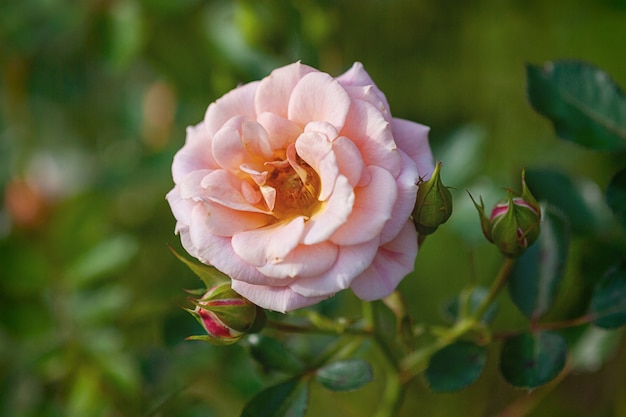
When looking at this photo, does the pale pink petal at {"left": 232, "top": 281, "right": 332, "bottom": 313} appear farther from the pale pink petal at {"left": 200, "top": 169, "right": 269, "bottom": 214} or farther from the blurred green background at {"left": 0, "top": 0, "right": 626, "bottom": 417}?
the blurred green background at {"left": 0, "top": 0, "right": 626, "bottom": 417}

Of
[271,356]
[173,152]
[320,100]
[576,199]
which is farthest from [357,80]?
[173,152]

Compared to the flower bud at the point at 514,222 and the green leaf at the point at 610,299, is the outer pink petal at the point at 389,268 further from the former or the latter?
the green leaf at the point at 610,299

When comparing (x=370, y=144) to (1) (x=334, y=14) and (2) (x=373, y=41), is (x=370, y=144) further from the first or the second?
(2) (x=373, y=41)

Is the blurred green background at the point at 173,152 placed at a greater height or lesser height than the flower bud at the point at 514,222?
lesser

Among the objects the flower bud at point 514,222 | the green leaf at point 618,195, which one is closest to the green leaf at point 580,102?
the green leaf at point 618,195

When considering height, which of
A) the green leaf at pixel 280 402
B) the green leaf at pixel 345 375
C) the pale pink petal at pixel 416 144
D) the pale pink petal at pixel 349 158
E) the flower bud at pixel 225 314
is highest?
the pale pink petal at pixel 349 158

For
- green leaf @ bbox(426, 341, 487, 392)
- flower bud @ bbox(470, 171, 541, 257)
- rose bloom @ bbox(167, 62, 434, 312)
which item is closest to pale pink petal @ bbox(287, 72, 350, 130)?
rose bloom @ bbox(167, 62, 434, 312)

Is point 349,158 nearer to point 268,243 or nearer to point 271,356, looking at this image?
point 268,243
